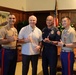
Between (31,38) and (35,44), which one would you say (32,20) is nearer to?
(31,38)

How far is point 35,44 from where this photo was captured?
3.53 metres

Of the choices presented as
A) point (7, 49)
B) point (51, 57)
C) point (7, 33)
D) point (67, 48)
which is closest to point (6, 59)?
point (7, 49)

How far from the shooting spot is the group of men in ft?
10.8

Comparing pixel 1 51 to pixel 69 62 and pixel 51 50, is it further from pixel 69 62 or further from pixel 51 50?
pixel 69 62

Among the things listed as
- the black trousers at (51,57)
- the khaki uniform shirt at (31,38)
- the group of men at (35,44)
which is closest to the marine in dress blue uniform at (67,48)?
the group of men at (35,44)

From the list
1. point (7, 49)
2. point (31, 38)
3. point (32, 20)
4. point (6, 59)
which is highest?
point (32, 20)

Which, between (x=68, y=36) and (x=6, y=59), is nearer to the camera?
(x=68, y=36)

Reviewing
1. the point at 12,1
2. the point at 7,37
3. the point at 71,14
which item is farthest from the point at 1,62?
the point at 71,14

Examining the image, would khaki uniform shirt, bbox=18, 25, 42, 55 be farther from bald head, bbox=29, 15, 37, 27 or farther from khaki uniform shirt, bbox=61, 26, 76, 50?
khaki uniform shirt, bbox=61, 26, 76, 50

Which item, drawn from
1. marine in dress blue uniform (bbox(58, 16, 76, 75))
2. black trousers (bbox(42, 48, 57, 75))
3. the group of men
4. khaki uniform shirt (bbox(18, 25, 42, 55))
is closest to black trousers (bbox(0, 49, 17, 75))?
the group of men

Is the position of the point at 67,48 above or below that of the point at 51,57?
above

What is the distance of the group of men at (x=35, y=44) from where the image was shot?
10.8 feet

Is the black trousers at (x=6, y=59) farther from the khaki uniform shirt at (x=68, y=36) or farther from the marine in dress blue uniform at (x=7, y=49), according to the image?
the khaki uniform shirt at (x=68, y=36)

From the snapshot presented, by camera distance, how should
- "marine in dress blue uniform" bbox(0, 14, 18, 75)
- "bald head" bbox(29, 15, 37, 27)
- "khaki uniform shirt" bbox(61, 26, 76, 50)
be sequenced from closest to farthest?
"khaki uniform shirt" bbox(61, 26, 76, 50)
"marine in dress blue uniform" bbox(0, 14, 18, 75)
"bald head" bbox(29, 15, 37, 27)
